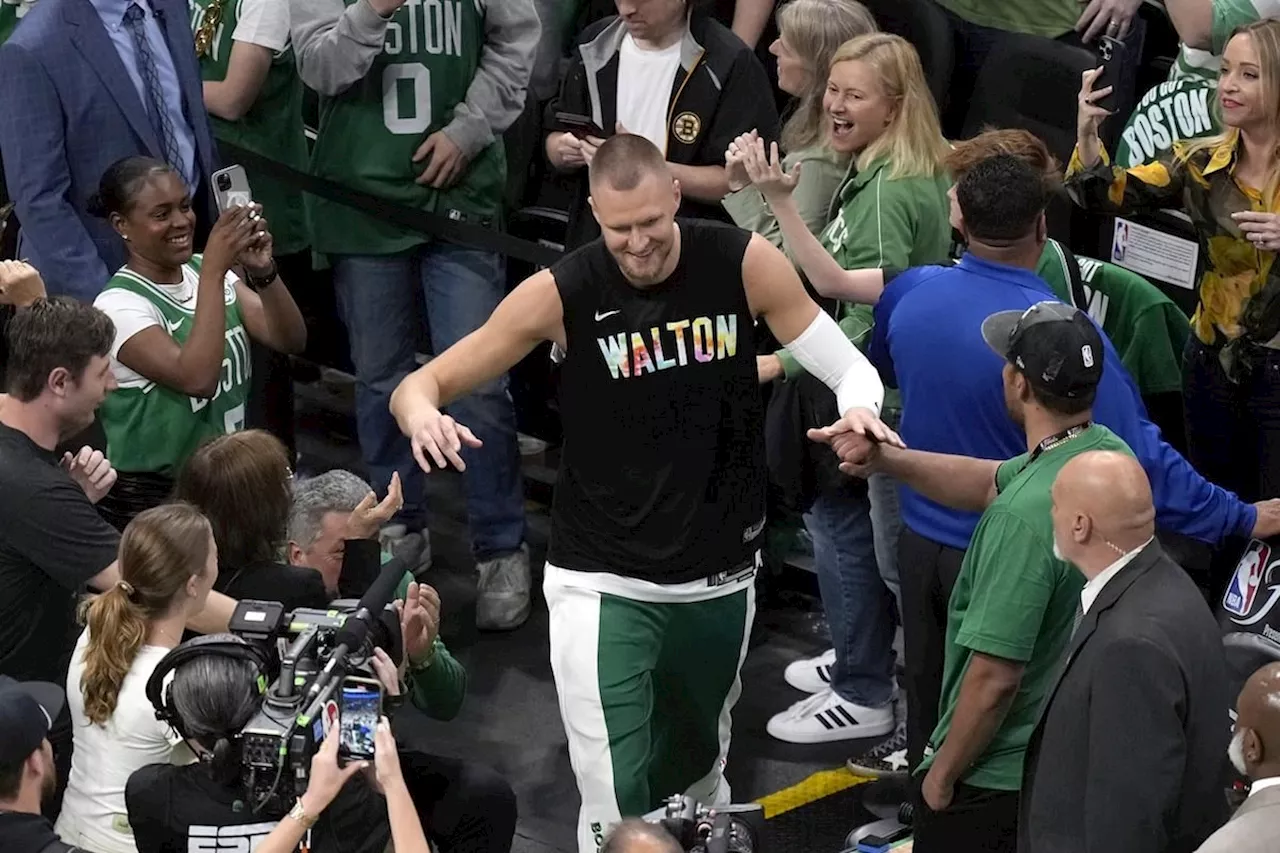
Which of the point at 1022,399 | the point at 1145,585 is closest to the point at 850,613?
the point at 1022,399

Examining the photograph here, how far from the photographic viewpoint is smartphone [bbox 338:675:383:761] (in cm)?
379

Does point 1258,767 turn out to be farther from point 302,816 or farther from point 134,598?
point 134,598

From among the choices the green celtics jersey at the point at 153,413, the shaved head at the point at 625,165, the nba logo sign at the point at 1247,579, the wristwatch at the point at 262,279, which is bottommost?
the nba logo sign at the point at 1247,579

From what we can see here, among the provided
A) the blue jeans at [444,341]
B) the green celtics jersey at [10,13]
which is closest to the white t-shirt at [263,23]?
the green celtics jersey at [10,13]

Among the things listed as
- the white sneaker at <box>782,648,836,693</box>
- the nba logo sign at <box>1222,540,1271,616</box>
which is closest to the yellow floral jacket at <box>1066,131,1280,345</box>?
the nba logo sign at <box>1222,540,1271,616</box>

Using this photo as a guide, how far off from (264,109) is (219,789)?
4031 millimetres

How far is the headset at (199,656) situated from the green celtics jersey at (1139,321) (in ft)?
8.86

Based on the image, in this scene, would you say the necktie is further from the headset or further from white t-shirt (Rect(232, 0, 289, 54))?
the headset

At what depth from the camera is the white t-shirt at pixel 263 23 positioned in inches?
279

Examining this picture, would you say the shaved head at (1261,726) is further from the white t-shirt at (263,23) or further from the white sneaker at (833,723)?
the white t-shirt at (263,23)

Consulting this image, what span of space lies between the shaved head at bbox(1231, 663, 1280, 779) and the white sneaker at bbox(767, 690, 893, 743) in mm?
2404

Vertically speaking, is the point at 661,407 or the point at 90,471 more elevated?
the point at 661,407

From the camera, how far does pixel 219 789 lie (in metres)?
3.93

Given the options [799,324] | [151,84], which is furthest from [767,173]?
[151,84]
